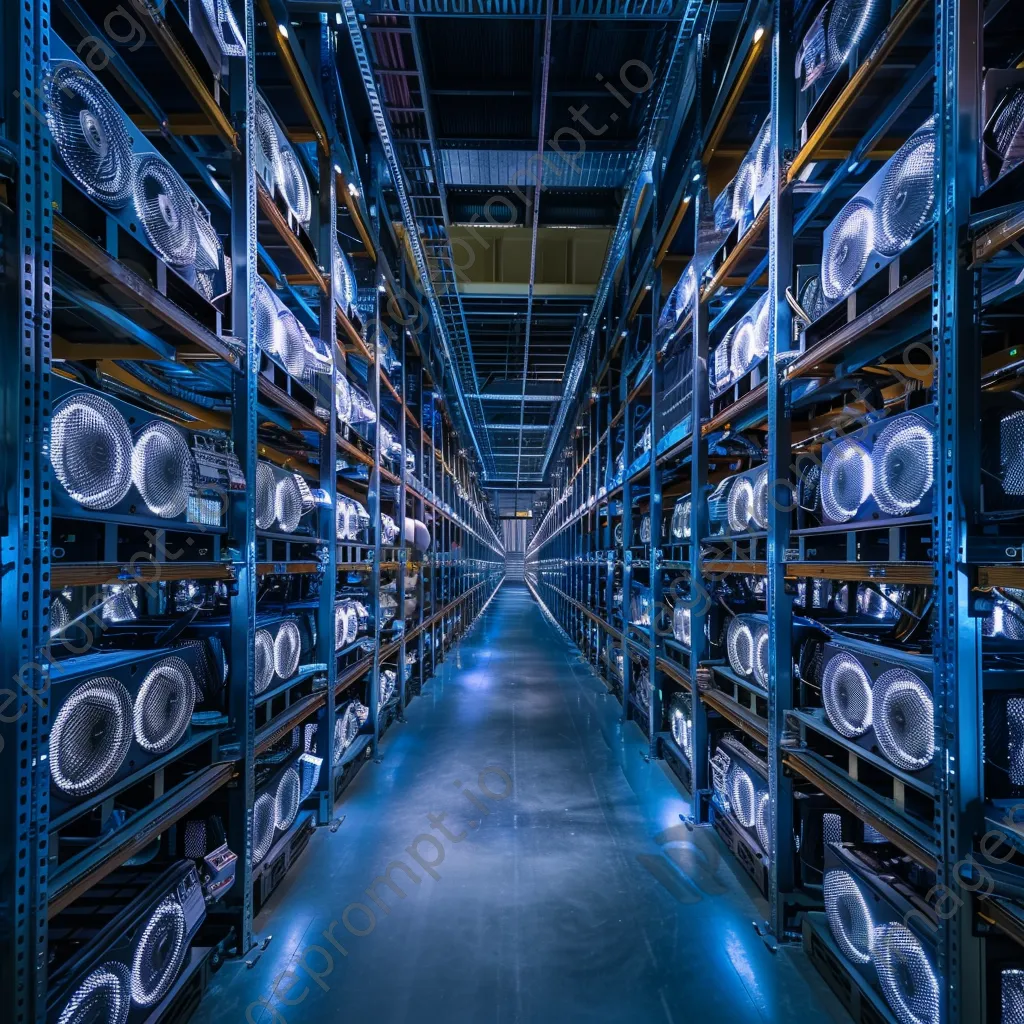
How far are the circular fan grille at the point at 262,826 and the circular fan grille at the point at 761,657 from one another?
9.24 feet

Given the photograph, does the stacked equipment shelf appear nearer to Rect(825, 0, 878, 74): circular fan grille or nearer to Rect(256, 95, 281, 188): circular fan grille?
Rect(825, 0, 878, 74): circular fan grille

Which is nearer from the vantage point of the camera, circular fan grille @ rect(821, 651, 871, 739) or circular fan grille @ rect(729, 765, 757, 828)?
circular fan grille @ rect(821, 651, 871, 739)

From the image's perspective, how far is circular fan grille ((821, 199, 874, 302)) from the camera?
238 centimetres

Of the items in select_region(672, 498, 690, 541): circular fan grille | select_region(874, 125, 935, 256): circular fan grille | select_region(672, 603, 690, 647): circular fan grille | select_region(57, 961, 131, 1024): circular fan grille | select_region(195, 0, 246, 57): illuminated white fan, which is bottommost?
select_region(57, 961, 131, 1024): circular fan grille

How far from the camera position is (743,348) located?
12.3 ft

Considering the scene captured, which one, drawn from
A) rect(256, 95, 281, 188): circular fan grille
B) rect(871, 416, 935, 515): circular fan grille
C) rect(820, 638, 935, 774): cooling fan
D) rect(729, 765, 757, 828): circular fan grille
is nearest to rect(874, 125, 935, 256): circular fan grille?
rect(871, 416, 935, 515): circular fan grille

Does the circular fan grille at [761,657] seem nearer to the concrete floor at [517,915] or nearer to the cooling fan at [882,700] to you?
the cooling fan at [882,700]

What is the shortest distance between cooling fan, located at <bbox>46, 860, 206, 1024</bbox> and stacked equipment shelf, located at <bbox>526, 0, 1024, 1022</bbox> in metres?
2.58

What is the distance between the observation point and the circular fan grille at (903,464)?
201 centimetres

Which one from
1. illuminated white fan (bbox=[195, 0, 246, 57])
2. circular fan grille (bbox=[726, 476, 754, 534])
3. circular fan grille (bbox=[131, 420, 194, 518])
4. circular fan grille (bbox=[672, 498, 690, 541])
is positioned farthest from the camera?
circular fan grille (bbox=[672, 498, 690, 541])

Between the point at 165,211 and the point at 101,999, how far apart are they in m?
2.73

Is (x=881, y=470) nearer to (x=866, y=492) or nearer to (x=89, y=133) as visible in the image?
(x=866, y=492)

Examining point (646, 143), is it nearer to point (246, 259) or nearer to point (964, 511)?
point (246, 259)

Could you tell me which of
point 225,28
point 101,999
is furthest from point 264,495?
point 225,28
